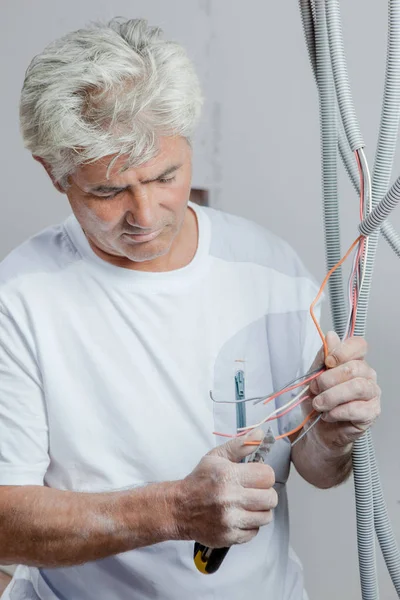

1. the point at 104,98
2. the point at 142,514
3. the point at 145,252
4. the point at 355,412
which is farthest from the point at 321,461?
the point at 104,98

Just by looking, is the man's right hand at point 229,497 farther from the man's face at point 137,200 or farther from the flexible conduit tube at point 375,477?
the man's face at point 137,200

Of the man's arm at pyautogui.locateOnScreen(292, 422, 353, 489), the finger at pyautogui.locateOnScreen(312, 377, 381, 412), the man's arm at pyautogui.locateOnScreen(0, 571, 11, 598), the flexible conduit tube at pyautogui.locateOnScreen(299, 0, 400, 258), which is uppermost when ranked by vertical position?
the flexible conduit tube at pyautogui.locateOnScreen(299, 0, 400, 258)

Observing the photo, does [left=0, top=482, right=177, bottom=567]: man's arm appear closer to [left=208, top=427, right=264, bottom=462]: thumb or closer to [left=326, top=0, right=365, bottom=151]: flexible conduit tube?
[left=208, top=427, right=264, bottom=462]: thumb

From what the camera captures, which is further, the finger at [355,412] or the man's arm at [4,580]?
the man's arm at [4,580]

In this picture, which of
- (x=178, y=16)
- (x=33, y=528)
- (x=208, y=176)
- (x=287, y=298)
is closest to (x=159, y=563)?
(x=33, y=528)

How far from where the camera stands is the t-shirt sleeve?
137 centimetres

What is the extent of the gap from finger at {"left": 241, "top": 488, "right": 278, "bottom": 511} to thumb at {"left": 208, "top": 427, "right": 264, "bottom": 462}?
0.05 m

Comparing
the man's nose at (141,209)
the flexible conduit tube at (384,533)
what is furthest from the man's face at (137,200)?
the flexible conduit tube at (384,533)

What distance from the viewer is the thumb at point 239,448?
1198 mm

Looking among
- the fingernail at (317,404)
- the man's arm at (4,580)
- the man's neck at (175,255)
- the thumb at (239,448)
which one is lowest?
the man's arm at (4,580)

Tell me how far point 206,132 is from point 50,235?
0.55 m

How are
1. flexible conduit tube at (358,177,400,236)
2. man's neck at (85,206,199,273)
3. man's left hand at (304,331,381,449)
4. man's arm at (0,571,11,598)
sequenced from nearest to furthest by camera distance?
flexible conduit tube at (358,177,400,236), man's left hand at (304,331,381,449), man's neck at (85,206,199,273), man's arm at (0,571,11,598)

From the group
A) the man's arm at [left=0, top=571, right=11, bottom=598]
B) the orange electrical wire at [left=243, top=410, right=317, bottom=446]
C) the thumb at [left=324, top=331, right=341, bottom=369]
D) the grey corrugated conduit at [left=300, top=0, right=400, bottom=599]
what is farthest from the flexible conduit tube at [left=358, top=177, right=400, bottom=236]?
the man's arm at [left=0, top=571, right=11, bottom=598]

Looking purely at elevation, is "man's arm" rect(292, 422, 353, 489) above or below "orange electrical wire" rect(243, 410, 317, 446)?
below
